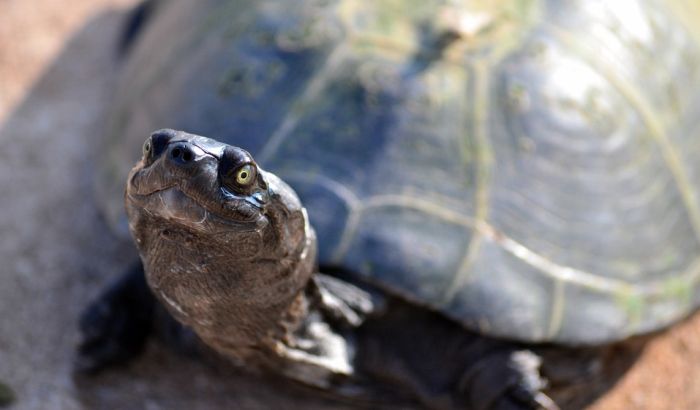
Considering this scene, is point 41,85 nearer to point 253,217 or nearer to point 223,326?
point 223,326

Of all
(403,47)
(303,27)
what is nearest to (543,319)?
(403,47)

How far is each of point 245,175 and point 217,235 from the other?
14 cm

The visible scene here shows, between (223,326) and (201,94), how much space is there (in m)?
0.90

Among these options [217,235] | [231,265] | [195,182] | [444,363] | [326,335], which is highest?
[195,182]

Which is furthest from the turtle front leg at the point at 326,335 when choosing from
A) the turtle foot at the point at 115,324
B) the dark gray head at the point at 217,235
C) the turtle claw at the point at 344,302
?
the turtle foot at the point at 115,324

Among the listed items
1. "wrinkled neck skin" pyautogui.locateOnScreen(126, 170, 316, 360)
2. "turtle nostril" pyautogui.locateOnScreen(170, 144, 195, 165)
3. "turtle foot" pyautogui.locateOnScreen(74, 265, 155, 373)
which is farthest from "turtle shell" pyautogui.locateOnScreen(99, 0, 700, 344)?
"turtle nostril" pyautogui.locateOnScreen(170, 144, 195, 165)

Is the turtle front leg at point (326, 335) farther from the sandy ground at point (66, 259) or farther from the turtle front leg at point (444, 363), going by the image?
the sandy ground at point (66, 259)

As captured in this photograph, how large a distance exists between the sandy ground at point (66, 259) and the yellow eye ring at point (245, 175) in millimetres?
1130

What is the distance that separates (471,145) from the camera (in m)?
2.60

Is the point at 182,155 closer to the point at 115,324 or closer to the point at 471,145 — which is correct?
the point at 471,145

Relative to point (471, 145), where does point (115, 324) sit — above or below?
below

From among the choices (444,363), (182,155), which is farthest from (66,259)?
(182,155)

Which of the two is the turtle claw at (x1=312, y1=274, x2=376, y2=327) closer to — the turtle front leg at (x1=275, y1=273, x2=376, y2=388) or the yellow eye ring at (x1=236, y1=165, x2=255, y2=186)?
the turtle front leg at (x1=275, y1=273, x2=376, y2=388)

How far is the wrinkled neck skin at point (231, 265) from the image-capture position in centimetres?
176
